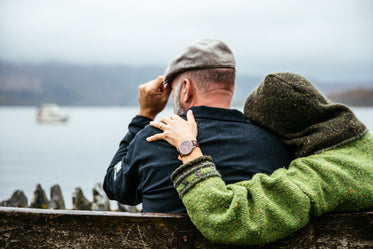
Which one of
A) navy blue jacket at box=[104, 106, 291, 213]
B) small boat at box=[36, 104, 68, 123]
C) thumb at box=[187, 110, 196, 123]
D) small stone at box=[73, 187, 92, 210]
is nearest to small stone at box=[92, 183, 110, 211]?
small stone at box=[73, 187, 92, 210]

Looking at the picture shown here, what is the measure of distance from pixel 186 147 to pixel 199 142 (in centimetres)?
20

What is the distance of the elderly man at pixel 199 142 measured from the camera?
6.56ft

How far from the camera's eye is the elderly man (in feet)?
6.56

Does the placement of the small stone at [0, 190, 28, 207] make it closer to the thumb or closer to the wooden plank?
the wooden plank

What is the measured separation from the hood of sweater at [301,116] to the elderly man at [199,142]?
0.32 ft

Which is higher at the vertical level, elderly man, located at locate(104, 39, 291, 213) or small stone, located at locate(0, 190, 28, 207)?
elderly man, located at locate(104, 39, 291, 213)

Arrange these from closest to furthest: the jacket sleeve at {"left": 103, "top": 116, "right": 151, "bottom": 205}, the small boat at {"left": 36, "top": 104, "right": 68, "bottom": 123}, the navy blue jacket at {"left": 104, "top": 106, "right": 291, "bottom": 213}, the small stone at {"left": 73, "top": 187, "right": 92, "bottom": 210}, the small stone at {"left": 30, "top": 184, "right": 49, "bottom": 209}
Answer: the navy blue jacket at {"left": 104, "top": 106, "right": 291, "bottom": 213}, the jacket sleeve at {"left": 103, "top": 116, "right": 151, "bottom": 205}, the small stone at {"left": 30, "top": 184, "right": 49, "bottom": 209}, the small stone at {"left": 73, "top": 187, "right": 92, "bottom": 210}, the small boat at {"left": 36, "top": 104, "right": 68, "bottom": 123}

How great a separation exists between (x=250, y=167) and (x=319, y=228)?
0.47 meters

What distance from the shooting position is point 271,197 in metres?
1.67

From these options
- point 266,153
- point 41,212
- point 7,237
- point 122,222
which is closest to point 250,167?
point 266,153

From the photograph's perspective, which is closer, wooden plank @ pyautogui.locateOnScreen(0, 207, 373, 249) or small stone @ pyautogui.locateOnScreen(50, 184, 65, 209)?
wooden plank @ pyautogui.locateOnScreen(0, 207, 373, 249)

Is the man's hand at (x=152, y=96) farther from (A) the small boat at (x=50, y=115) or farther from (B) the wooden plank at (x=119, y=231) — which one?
(A) the small boat at (x=50, y=115)

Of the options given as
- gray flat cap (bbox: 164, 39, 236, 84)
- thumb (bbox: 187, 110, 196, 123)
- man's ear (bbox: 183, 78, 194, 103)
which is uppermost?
gray flat cap (bbox: 164, 39, 236, 84)

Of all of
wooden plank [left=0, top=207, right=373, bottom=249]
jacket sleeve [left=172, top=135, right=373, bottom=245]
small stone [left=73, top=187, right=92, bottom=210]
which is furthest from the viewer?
small stone [left=73, top=187, right=92, bottom=210]
